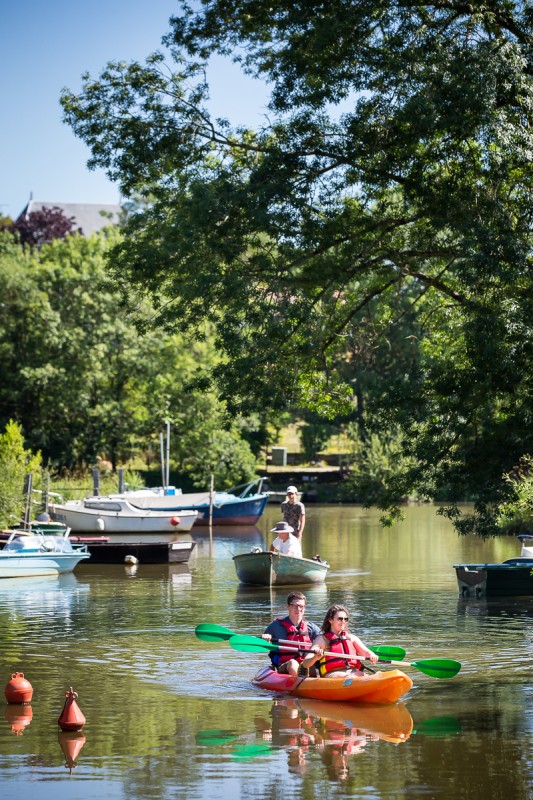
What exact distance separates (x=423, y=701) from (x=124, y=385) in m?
42.7

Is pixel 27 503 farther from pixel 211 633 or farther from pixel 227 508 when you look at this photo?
pixel 211 633

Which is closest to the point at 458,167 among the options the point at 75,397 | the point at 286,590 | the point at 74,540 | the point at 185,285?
the point at 185,285

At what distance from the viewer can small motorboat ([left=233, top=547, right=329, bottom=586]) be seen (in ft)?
78.1

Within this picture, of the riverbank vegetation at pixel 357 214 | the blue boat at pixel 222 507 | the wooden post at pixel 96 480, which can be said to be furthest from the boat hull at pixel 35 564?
the blue boat at pixel 222 507

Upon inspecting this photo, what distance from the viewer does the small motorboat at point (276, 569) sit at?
23797 mm

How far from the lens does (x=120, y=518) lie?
3859 centimetres

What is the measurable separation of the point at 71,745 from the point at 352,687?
11.6 ft

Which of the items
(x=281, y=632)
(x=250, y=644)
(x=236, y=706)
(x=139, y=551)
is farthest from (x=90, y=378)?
(x=236, y=706)

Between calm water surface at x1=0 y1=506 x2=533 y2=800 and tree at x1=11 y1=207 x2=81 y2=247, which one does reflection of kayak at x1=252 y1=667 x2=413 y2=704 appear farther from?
tree at x1=11 y1=207 x2=81 y2=247

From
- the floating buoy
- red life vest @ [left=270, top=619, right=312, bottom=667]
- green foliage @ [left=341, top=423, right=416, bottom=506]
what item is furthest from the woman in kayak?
green foliage @ [left=341, top=423, right=416, bottom=506]

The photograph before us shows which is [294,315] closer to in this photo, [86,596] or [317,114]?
[317,114]

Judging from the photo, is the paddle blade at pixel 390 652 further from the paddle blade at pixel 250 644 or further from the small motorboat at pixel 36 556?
the small motorboat at pixel 36 556

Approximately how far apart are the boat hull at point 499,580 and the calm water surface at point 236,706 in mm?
493

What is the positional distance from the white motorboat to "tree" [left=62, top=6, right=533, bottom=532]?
70.0ft
